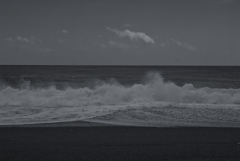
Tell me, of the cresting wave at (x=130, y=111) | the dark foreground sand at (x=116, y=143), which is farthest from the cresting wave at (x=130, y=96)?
the dark foreground sand at (x=116, y=143)

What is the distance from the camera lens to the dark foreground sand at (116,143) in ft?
16.1

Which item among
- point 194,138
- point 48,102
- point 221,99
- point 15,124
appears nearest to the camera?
point 194,138

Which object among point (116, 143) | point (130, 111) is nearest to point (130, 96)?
point (130, 111)

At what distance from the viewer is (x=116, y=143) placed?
19.0 ft

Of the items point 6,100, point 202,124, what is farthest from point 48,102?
point 202,124

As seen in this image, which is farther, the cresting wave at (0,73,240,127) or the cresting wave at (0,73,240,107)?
the cresting wave at (0,73,240,107)

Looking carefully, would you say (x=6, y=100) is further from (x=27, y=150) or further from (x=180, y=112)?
(x=180, y=112)

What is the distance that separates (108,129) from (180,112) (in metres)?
4.65

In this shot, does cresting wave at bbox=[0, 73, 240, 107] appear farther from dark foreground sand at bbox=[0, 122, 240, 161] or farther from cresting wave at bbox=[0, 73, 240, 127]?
dark foreground sand at bbox=[0, 122, 240, 161]

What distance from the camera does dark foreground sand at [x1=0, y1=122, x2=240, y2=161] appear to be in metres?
4.92

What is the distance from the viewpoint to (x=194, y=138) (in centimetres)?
631

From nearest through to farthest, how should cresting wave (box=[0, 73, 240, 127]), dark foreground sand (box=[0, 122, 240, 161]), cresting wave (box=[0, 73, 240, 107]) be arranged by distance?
dark foreground sand (box=[0, 122, 240, 161]) < cresting wave (box=[0, 73, 240, 127]) < cresting wave (box=[0, 73, 240, 107])

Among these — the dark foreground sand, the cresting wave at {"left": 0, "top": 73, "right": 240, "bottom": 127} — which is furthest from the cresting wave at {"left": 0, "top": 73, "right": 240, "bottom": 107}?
the dark foreground sand

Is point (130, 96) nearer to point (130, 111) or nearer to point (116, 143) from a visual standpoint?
point (130, 111)
